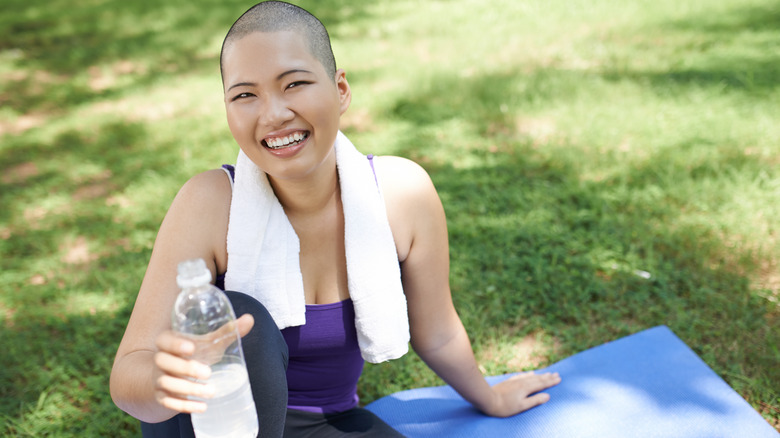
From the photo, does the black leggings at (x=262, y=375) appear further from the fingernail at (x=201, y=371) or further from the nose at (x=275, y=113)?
the nose at (x=275, y=113)

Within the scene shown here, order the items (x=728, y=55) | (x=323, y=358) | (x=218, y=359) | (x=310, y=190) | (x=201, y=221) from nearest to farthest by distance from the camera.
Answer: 1. (x=218, y=359)
2. (x=201, y=221)
3. (x=310, y=190)
4. (x=323, y=358)
5. (x=728, y=55)

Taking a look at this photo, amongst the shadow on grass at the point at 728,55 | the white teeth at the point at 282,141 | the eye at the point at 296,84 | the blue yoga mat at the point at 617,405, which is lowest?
the blue yoga mat at the point at 617,405

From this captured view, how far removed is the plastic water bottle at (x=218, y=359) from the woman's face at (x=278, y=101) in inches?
17.6

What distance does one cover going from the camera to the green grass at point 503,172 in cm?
310

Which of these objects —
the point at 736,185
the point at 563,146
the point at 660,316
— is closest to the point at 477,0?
the point at 563,146

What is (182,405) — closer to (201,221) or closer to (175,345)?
(175,345)

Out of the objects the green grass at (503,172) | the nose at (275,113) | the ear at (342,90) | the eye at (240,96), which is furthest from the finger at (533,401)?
the eye at (240,96)

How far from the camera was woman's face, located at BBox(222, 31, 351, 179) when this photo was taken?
1721 mm

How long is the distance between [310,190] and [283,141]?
0.25 metres

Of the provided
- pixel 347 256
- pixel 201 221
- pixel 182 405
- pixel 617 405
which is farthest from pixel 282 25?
pixel 617 405

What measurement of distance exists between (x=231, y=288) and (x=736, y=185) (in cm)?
348

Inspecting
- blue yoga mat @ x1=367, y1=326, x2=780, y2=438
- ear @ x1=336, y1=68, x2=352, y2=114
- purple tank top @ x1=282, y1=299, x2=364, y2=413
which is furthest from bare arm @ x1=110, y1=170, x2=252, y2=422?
blue yoga mat @ x1=367, y1=326, x2=780, y2=438

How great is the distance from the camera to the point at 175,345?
1.25 meters

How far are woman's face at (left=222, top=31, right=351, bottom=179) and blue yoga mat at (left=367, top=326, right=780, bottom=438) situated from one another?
1.26 m
